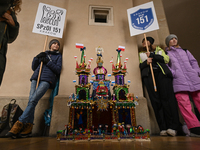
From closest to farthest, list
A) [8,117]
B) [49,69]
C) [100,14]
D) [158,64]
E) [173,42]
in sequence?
1. [8,117]
2. [49,69]
3. [158,64]
4. [173,42]
5. [100,14]

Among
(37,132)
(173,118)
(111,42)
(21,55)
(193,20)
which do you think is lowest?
(37,132)

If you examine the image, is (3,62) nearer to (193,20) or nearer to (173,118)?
(173,118)

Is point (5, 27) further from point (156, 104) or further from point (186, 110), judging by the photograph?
point (186, 110)

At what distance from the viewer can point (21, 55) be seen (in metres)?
3.15

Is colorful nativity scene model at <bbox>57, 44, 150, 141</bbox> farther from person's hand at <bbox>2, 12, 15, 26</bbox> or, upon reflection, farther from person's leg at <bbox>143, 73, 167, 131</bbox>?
person's hand at <bbox>2, 12, 15, 26</bbox>

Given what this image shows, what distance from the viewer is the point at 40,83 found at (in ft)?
7.76

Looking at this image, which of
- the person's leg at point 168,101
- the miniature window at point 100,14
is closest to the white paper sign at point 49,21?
the miniature window at point 100,14

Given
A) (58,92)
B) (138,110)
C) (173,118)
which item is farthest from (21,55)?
(173,118)

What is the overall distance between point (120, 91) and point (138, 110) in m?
0.81

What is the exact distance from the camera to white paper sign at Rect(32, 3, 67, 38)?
8.86 feet

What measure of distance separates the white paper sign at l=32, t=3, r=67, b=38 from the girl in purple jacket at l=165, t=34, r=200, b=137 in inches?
98.7

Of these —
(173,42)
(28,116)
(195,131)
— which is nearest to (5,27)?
(28,116)

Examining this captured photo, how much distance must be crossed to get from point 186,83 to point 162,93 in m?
0.47

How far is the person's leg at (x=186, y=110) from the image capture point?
219 cm
